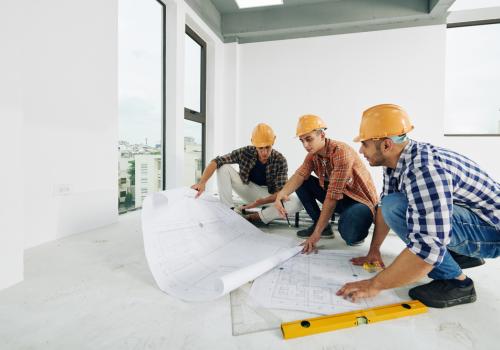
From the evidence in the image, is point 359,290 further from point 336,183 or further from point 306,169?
point 306,169

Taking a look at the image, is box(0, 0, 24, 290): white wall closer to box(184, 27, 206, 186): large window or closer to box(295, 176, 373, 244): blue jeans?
box(295, 176, 373, 244): blue jeans

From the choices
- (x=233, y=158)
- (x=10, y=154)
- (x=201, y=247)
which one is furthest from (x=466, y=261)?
(x=10, y=154)

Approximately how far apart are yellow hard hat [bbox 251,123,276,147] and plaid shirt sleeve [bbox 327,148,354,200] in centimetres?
63

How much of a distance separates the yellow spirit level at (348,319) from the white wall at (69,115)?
60.0 inches

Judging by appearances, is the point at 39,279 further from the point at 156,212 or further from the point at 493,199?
the point at 493,199

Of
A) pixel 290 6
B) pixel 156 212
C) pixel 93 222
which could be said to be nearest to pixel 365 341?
pixel 156 212

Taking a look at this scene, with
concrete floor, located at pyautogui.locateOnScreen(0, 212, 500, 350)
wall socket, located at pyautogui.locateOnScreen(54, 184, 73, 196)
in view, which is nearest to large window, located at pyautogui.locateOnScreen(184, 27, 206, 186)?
wall socket, located at pyautogui.locateOnScreen(54, 184, 73, 196)

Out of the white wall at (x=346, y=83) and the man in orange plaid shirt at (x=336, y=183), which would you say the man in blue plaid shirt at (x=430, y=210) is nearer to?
the man in orange plaid shirt at (x=336, y=183)

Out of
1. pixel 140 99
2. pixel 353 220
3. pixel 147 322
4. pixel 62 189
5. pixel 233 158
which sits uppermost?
pixel 140 99

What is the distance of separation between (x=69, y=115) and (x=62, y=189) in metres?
0.46

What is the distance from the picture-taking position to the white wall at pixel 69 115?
4.87 ft

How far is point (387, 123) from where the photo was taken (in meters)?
0.93

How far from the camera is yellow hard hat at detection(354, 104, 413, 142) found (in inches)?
36.4

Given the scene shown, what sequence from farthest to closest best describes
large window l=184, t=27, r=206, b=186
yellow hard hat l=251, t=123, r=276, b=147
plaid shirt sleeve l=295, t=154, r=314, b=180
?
large window l=184, t=27, r=206, b=186, yellow hard hat l=251, t=123, r=276, b=147, plaid shirt sleeve l=295, t=154, r=314, b=180
